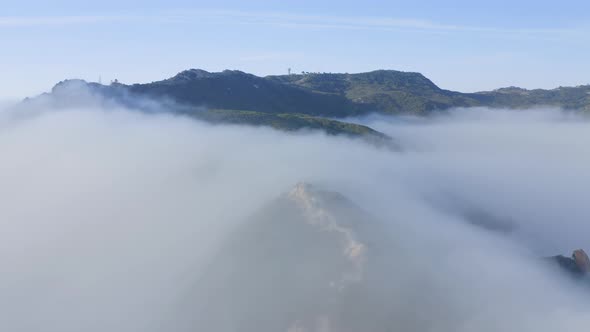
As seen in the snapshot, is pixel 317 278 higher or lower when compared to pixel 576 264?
higher

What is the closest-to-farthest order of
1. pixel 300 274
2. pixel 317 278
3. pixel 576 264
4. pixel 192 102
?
pixel 317 278, pixel 300 274, pixel 576 264, pixel 192 102

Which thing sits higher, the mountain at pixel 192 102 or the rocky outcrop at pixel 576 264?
the mountain at pixel 192 102

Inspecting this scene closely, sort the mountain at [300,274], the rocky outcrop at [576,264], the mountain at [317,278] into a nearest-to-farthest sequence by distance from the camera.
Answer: the mountain at [317,278], the mountain at [300,274], the rocky outcrop at [576,264]

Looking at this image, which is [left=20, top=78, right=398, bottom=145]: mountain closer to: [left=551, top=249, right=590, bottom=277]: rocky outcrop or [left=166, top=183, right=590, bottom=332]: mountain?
[left=166, top=183, right=590, bottom=332]: mountain

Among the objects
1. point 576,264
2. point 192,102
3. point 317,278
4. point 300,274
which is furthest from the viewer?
point 192,102

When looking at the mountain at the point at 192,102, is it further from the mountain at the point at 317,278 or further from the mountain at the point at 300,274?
the mountain at the point at 317,278

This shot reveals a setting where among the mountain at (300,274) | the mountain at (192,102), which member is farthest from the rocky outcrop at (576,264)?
the mountain at (192,102)

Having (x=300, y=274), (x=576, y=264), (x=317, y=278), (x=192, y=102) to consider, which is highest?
(x=192, y=102)

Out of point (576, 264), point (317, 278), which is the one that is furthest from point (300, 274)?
point (576, 264)

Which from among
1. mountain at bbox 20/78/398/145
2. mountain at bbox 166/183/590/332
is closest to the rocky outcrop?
mountain at bbox 166/183/590/332

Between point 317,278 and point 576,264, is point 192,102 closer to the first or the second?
point 317,278

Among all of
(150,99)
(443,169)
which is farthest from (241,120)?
(443,169)
